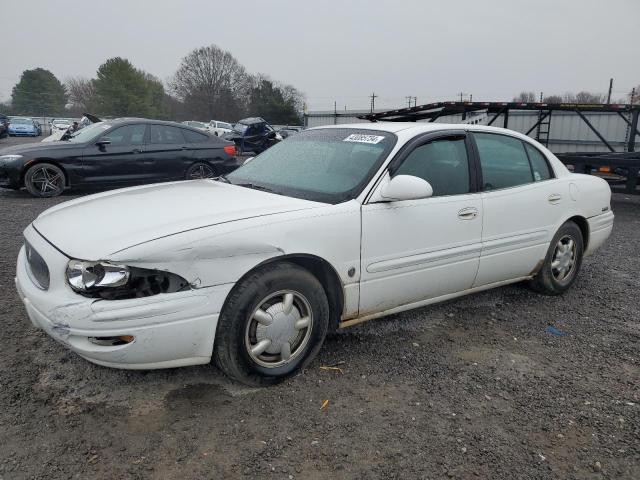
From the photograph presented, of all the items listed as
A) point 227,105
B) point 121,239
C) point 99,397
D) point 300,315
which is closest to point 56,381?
point 99,397

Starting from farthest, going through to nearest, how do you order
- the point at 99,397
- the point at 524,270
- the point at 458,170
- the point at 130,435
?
the point at 524,270 < the point at 458,170 < the point at 99,397 < the point at 130,435

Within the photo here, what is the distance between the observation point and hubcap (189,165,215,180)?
9.84 m

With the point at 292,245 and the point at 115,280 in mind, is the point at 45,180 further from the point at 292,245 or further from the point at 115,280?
the point at 292,245

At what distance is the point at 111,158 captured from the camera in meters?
8.99

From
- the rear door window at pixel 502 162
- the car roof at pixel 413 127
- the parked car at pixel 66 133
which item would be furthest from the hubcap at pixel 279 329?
the parked car at pixel 66 133

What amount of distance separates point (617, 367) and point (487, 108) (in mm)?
9281

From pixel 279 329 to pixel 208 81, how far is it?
220ft

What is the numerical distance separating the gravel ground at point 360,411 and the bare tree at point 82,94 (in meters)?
68.4

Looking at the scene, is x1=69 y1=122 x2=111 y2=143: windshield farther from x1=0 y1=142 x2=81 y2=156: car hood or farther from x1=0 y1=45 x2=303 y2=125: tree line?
x1=0 y1=45 x2=303 y2=125: tree line

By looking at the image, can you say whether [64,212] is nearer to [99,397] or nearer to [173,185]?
[173,185]

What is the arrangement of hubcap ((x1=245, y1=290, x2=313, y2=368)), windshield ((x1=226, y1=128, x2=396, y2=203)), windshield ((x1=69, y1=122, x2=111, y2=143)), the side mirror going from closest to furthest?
1. hubcap ((x1=245, y1=290, x2=313, y2=368))
2. the side mirror
3. windshield ((x1=226, y1=128, x2=396, y2=203))
4. windshield ((x1=69, y1=122, x2=111, y2=143))

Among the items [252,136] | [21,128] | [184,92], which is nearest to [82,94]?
[184,92]

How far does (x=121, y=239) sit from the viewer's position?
8.41 feet

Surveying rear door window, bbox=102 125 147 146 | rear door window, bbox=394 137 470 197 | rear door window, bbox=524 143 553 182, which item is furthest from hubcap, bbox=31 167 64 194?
rear door window, bbox=524 143 553 182
